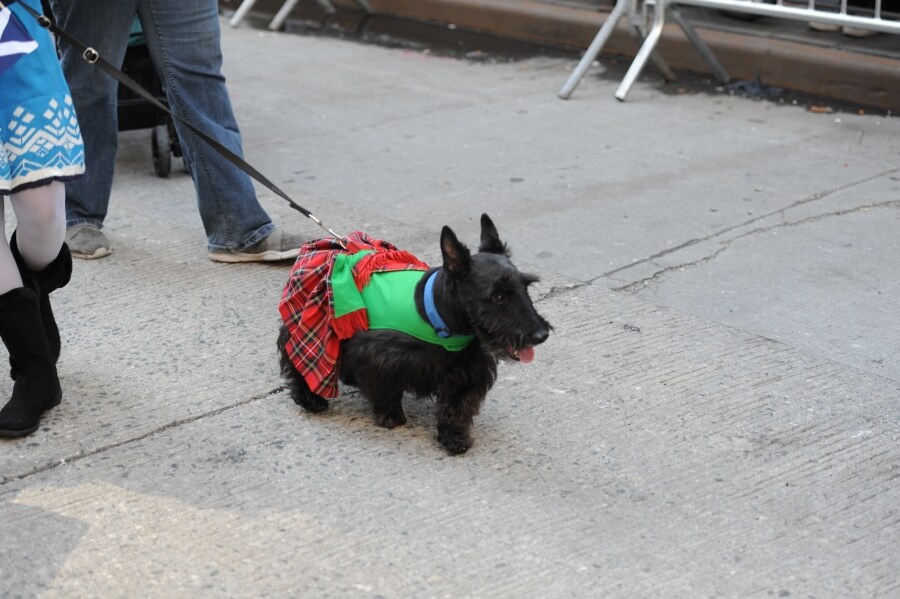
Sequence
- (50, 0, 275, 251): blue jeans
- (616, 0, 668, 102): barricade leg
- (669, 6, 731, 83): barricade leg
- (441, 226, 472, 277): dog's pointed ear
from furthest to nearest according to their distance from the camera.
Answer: (669, 6, 731, 83): barricade leg, (616, 0, 668, 102): barricade leg, (50, 0, 275, 251): blue jeans, (441, 226, 472, 277): dog's pointed ear

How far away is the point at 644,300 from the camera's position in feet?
14.9

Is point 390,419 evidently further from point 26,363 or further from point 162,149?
point 162,149

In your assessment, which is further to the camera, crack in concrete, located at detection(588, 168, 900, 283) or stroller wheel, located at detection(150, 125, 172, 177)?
stroller wheel, located at detection(150, 125, 172, 177)

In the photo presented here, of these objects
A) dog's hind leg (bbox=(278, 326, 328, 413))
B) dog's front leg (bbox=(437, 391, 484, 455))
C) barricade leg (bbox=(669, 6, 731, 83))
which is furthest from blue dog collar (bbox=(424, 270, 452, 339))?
barricade leg (bbox=(669, 6, 731, 83))

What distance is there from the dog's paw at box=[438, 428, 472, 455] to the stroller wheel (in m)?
3.06

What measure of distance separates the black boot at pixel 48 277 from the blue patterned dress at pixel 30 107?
1.09ft

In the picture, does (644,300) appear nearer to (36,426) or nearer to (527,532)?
(527,532)

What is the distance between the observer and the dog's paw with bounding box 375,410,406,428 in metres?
3.54

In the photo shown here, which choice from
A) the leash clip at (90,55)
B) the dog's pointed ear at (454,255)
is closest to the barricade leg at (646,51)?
the leash clip at (90,55)

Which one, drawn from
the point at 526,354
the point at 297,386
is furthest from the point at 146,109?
the point at 526,354

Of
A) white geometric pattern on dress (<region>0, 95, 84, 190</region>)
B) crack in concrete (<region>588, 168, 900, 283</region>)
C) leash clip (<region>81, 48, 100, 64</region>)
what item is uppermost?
leash clip (<region>81, 48, 100, 64</region>)

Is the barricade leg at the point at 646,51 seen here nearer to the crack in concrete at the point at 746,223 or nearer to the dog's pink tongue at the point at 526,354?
the crack in concrete at the point at 746,223

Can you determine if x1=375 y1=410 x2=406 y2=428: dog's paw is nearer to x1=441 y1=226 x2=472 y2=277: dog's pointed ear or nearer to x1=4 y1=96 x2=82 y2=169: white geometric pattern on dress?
x1=441 y1=226 x2=472 y2=277: dog's pointed ear

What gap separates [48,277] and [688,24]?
520 cm
